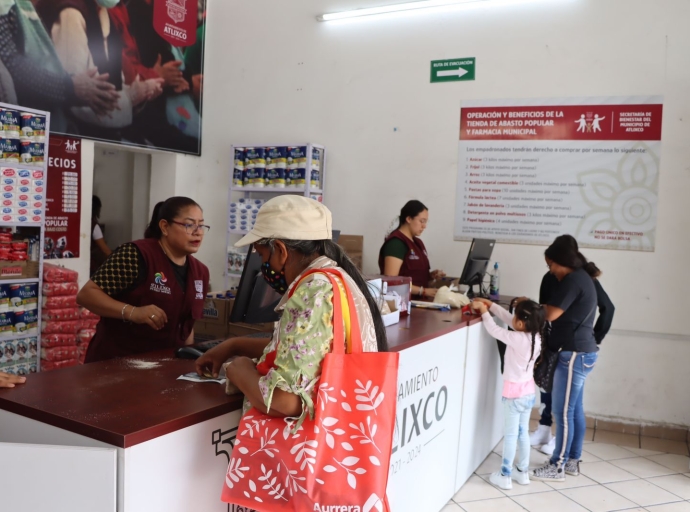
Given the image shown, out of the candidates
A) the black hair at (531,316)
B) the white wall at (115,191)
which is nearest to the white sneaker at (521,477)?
the black hair at (531,316)

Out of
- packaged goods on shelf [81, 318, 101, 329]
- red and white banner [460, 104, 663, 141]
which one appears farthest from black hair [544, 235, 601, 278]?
packaged goods on shelf [81, 318, 101, 329]

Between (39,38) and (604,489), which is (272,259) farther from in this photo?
(39,38)

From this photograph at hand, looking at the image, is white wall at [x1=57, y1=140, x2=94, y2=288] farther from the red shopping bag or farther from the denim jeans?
the red shopping bag

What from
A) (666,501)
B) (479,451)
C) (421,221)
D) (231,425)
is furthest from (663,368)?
(231,425)

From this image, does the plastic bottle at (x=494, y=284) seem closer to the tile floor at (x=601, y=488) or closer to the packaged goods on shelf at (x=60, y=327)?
the tile floor at (x=601, y=488)

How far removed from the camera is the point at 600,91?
192 inches

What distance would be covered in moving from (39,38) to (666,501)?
18.1 ft

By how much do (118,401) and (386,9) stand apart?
4.74 metres

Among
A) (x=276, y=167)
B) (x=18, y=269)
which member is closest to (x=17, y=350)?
(x=18, y=269)

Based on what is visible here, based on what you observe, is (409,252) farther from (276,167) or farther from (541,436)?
(276,167)

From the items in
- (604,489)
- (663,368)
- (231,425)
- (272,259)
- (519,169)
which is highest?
(519,169)

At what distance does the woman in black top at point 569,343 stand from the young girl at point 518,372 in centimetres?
23

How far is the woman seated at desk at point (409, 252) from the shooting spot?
14.3ft

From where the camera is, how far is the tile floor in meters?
3.38
